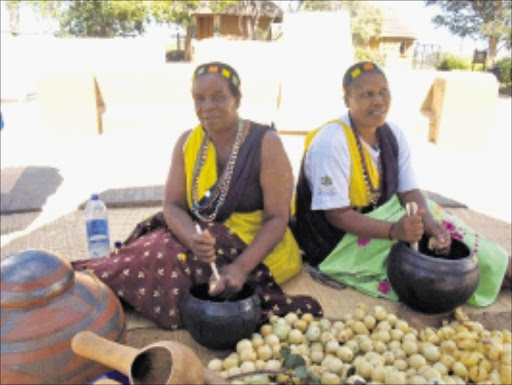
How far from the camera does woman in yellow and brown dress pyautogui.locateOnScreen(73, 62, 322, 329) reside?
7.80 ft

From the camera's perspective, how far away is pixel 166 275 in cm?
238

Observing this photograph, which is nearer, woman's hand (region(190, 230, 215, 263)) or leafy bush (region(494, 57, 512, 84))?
woman's hand (region(190, 230, 215, 263))

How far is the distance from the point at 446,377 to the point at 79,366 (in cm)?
134

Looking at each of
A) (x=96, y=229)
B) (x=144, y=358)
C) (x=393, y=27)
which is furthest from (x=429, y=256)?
(x=393, y=27)

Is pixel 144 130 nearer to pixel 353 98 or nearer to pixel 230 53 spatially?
pixel 230 53

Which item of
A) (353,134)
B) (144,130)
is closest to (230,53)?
(144,130)

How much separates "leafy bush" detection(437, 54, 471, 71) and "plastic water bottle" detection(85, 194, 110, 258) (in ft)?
76.3

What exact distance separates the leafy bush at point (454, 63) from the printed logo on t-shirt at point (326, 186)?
75.9 feet

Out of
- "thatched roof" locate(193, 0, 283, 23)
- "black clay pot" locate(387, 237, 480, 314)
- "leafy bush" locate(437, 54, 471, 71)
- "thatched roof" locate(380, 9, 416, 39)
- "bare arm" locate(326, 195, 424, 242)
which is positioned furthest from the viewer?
"thatched roof" locate(380, 9, 416, 39)

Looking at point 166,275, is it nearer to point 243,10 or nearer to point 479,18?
point 243,10

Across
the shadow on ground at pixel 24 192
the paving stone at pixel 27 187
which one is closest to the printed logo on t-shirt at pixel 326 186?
the shadow on ground at pixel 24 192

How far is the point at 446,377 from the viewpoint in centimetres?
193

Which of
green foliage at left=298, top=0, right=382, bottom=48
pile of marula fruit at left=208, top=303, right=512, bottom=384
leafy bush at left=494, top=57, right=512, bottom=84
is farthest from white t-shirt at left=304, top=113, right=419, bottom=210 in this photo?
green foliage at left=298, top=0, right=382, bottom=48

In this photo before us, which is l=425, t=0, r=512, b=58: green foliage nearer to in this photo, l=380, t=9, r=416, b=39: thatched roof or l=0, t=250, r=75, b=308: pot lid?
l=380, t=9, r=416, b=39: thatched roof
